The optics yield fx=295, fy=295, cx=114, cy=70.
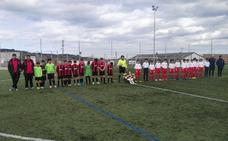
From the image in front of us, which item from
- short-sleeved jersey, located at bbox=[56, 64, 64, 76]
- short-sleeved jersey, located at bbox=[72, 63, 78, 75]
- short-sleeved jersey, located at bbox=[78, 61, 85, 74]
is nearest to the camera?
short-sleeved jersey, located at bbox=[56, 64, 64, 76]

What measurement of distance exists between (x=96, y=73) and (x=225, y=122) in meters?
10.0

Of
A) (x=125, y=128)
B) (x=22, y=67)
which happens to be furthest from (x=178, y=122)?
(x=22, y=67)

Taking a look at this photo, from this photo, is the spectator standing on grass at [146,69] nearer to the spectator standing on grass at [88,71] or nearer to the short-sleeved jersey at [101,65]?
the short-sleeved jersey at [101,65]

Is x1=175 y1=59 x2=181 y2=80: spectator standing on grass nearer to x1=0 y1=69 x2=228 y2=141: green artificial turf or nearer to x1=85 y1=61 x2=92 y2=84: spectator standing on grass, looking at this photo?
x1=85 y1=61 x2=92 y2=84: spectator standing on grass

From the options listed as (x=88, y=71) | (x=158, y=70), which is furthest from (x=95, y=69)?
(x=158, y=70)

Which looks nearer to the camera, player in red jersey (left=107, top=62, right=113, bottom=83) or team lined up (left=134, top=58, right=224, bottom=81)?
player in red jersey (left=107, top=62, right=113, bottom=83)

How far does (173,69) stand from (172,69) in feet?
0.23

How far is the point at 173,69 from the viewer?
20.8 meters

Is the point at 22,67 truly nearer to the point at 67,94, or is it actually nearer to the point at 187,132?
the point at 67,94

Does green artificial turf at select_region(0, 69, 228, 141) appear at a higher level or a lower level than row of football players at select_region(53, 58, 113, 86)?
lower

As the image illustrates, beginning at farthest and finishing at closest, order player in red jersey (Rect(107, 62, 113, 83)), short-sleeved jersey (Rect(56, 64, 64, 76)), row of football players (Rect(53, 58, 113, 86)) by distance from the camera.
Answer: player in red jersey (Rect(107, 62, 113, 83)) → row of football players (Rect(53, 58, 113, 86)) → short-sleeved jersey (Rect(56, 64, 64, 76))

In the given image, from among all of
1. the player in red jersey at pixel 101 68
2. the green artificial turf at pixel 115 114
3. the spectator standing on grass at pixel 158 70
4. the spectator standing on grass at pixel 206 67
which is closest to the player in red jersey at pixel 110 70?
the player in red jersey at pixel 101 68

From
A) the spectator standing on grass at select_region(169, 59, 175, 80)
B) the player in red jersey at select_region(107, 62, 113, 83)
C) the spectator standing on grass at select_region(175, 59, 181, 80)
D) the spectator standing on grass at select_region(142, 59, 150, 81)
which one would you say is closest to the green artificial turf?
the player in red jersey at select_region(107, 62, 113, 83)

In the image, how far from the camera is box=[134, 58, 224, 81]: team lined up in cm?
1919
